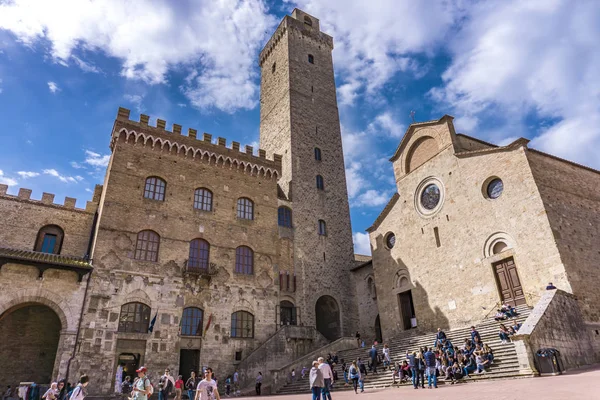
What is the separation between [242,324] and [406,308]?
9.92m

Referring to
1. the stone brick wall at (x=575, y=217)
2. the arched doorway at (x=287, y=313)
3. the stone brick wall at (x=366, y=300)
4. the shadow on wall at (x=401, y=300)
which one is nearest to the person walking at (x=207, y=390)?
the stone brick wall at (x=575, y=217)

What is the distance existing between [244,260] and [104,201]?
8.57 metres

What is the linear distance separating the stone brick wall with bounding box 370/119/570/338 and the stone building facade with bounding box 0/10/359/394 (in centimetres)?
484

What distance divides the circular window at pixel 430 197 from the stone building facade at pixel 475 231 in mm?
65

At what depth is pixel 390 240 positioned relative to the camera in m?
25.6

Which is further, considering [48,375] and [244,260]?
[244,260]

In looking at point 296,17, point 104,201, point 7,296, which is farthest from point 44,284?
point 296,17

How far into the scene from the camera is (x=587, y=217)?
59.8 feet

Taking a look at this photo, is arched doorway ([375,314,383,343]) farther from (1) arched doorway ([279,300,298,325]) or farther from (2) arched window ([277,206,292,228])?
(2) arched window ([277,206,292,228])

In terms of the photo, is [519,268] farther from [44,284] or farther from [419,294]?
[44,284]

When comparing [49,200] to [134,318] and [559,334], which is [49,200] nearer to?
[134,318]

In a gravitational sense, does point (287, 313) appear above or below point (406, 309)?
above

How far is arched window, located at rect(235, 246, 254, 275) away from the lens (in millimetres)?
23328

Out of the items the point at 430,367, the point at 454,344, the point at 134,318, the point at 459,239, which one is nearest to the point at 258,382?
the point at 134,318
